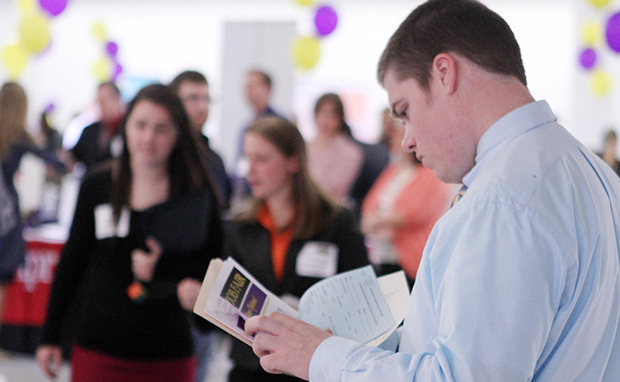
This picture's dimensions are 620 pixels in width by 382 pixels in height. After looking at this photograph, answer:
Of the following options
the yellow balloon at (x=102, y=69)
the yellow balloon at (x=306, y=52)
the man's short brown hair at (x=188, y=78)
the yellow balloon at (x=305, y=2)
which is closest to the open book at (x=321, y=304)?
the man's short brown hair at (x=188, y=78)

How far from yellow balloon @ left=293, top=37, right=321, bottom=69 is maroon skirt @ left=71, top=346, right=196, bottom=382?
151 inches

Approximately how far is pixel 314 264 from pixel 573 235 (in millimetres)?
1169

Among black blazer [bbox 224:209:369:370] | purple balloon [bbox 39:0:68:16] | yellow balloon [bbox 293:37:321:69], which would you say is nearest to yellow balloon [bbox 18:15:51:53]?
purple balloon [bbox 39:0:68:16]

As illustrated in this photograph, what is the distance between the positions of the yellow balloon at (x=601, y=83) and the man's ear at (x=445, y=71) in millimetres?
6706

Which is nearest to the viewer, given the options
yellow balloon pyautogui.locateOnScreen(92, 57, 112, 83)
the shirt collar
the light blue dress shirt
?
the light blue dress shirt

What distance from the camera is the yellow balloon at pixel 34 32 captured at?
16.6 feet

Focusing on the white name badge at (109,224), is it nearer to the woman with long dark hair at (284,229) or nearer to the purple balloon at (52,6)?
the woman with long dark hair at (284,229)

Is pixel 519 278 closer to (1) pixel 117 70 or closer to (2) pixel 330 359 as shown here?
(2) pixel 330 359

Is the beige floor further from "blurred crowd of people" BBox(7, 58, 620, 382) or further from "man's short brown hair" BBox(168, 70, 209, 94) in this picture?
"blurred crowd of people" BBox(7, 58, 620, 382)

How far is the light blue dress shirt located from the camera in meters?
0.71

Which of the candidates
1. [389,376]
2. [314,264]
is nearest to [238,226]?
[314,264]

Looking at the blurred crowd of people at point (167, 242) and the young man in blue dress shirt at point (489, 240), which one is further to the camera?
the blurred crowd of people at point (167, 242)

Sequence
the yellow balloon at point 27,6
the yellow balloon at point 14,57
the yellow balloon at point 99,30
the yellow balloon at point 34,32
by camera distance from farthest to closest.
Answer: the yellow balloon at point 99,30 → the yellow balloon at point 14,57 → the yellow balloon at point 27,6 → the yellow balloon at point 34,32

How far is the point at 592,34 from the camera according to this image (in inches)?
256
